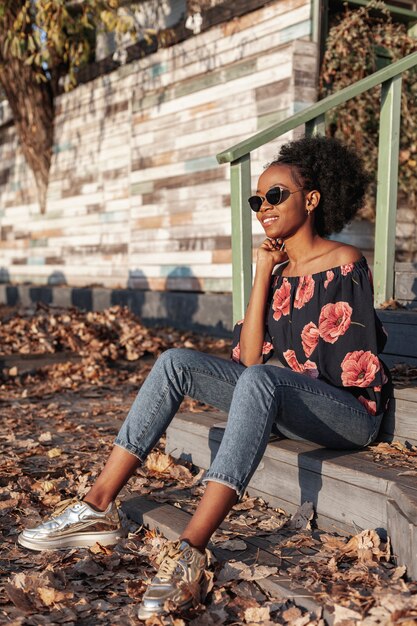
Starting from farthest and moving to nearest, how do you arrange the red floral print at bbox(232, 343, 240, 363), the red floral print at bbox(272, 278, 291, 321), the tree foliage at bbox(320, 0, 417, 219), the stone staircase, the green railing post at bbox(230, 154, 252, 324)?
the tree foliage at bbox(320, 0, 417, 219), the green railing post at bbox(230, 154, 252, 324), the red floral print at bbox(232, 343, 240, 363), the red floral print at bbox(272, 278, 291, 321), the stone staircase

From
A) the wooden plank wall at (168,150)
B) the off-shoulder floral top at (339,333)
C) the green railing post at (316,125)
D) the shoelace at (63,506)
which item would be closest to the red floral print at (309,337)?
the off-shoulder floral top at (339,333)

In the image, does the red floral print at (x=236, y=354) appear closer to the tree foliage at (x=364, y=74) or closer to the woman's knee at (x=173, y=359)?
the woman's knee at (x=173, y=359)

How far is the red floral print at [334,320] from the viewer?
335 centimetres

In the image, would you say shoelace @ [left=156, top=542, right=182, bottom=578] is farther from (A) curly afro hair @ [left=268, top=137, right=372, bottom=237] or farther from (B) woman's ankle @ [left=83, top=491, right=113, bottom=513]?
(A) curly afro hair @ [left=268, top=137, right=372, bottom=237]

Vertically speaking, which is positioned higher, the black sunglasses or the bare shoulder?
the black sunglasses

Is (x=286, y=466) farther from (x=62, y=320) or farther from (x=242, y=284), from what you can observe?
(x=62, y=320)

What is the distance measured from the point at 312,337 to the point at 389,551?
0.98 m

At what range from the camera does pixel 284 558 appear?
302 cm

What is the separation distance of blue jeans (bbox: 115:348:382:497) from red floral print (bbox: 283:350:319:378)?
0.17 metres

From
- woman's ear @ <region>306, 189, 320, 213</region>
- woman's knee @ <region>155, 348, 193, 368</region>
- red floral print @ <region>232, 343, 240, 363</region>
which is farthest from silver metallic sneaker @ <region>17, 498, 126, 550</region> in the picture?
woman's ear @ <region>306, 189, 320, 213</region>

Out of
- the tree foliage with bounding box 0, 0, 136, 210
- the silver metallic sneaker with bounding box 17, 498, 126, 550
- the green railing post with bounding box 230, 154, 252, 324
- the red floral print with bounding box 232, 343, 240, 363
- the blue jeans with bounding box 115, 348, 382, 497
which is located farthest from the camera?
the tree foliage with bounding box 0, 0, 136, 210

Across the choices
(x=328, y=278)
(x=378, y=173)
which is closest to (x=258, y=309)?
(x=328, y=278)

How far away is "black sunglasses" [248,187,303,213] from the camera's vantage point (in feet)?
11.5

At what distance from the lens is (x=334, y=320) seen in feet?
11.1
